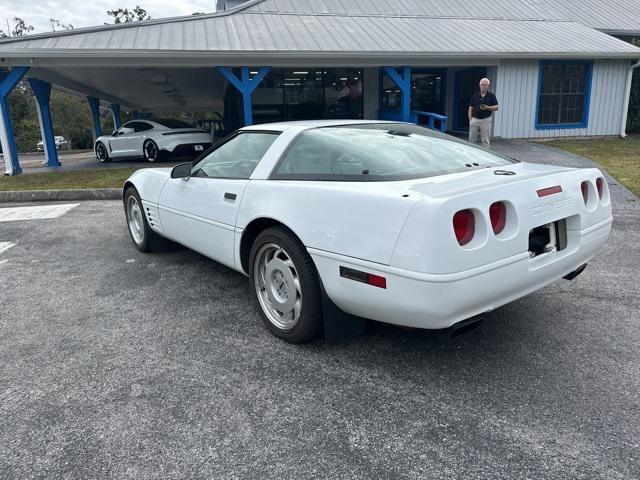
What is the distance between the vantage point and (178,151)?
43.4 ft

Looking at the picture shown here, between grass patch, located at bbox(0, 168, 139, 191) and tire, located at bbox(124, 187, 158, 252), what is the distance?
419cm

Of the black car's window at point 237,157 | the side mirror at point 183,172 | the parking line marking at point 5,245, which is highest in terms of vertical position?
the black car's window at point 237,157

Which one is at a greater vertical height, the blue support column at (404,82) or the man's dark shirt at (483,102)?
the blue support column at (404,82)

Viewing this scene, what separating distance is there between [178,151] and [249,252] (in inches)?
418

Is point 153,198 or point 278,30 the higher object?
point 278,30

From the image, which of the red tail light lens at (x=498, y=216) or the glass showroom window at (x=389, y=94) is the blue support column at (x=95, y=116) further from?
the red tail light lens at (x=498, y=216)

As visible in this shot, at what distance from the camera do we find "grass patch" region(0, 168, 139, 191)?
9.41 metres

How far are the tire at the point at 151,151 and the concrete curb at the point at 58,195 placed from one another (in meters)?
4.75

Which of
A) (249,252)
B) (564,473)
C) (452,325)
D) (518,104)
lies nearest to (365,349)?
(452,325)

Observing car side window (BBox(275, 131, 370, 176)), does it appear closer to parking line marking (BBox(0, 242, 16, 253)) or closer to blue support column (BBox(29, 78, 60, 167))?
parking line marking (BBox(0, 242, 16, 253))

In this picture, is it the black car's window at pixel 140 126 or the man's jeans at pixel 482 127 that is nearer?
the man's jeans at pixel 482 127

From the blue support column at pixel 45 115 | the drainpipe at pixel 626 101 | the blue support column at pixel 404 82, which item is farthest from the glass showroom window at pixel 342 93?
the drainpipe at pixel 626 101

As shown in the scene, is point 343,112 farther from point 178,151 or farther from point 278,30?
point 178,151

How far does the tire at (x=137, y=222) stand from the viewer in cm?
492
